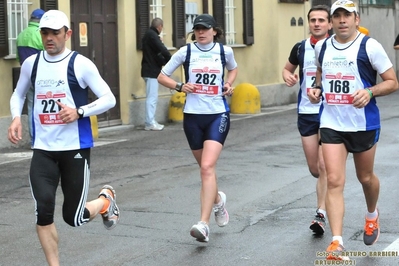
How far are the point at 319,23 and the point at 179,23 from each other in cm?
1206

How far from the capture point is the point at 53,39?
6766 millimetres

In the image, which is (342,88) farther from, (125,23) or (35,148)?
(125,23)

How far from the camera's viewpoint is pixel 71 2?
17.3 m

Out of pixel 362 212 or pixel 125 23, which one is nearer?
pixel 362 212

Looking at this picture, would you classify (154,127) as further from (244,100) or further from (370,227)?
(370,227)

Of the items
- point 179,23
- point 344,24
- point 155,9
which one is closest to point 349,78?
point 344,24

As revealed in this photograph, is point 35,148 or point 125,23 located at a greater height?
point 125,23

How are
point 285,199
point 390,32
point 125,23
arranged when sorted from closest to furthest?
point 285,199
point 125,23
point 390,32

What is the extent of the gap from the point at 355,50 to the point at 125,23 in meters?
11.8

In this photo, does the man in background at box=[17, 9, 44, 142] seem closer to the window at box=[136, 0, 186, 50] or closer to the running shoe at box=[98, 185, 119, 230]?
the window at box=[136, 0, 186, 50]

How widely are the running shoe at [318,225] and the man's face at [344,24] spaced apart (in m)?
1.72

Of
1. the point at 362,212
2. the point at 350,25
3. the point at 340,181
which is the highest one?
the point at 350,25

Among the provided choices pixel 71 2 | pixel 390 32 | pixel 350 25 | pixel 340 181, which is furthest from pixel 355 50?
pixel 390 32

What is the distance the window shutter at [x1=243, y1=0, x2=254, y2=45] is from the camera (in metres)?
23.5
